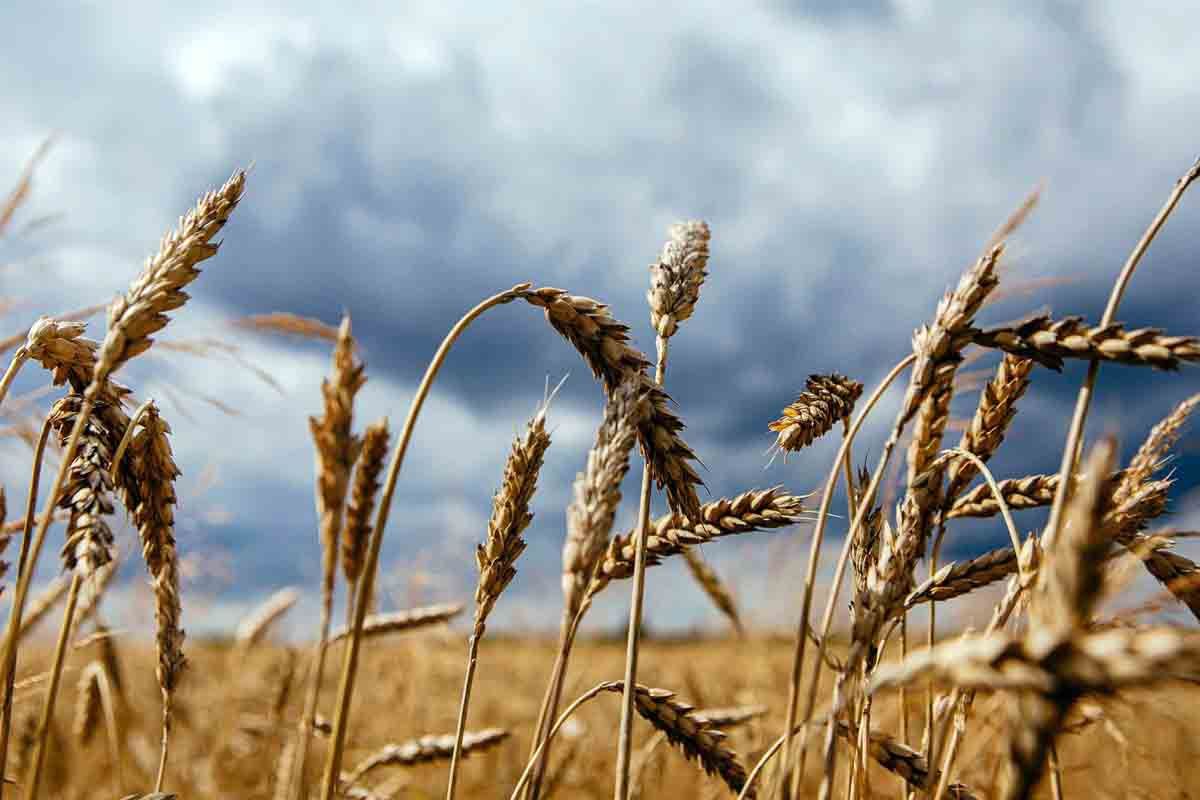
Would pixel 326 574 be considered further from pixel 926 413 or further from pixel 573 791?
pixel 573 791

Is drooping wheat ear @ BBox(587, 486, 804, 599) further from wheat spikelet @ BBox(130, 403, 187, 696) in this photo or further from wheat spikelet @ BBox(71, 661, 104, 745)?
wheat spikelet @ BBox(71, 661, 104, 745)

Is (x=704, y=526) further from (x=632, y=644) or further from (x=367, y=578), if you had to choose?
(x=367, y=578)

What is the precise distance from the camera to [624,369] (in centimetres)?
172

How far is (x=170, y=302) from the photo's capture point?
170cm

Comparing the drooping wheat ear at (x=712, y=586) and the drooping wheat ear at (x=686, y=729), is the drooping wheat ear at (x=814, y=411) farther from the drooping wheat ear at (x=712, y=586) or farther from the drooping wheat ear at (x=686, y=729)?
the drooping wheat ear at (x=712, y=586)

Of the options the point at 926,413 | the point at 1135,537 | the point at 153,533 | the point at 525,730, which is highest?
the point at 926,413

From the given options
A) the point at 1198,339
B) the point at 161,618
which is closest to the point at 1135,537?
the point at 1198,339

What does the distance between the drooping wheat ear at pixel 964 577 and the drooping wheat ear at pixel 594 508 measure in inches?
33.2

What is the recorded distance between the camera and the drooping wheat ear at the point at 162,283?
5.39 feet

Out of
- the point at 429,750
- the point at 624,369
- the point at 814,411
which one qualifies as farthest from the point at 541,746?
the point at 429,750

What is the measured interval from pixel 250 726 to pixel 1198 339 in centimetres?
423

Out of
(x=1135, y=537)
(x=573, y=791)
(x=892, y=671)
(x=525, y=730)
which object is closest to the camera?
(x=892, y=671)

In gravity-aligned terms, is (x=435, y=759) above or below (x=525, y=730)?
above

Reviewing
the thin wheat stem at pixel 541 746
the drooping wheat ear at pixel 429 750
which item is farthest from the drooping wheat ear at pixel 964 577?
the drooping wheat ear at pixel 429 750
